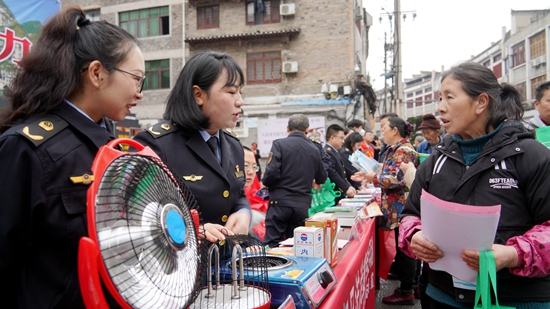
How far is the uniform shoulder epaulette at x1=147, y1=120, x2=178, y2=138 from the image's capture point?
174 cm

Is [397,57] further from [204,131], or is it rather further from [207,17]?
[204,131]

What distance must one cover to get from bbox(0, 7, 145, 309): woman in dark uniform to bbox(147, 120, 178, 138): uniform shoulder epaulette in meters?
0.50

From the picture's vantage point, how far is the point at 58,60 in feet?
3.65

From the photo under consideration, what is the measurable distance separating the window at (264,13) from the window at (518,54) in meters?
23.8

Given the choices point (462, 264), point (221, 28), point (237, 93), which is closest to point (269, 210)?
point (237, 93)

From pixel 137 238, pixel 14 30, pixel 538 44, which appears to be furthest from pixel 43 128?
pixel 538 44

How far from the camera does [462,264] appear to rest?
155cm

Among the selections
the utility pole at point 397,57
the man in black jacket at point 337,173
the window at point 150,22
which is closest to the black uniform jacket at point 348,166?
the man in black jacket at point 337,173

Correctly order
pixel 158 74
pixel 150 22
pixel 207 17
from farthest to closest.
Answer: pixel 150 22 < pixel 158 74 < pixel 207 17

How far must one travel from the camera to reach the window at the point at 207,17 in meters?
16.0

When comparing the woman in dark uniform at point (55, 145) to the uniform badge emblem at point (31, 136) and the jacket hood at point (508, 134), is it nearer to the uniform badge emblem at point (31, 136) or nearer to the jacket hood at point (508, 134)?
the uniform badge emblem at point (31, 136)

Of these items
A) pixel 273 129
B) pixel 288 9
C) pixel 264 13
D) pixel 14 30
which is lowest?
pixel 273 129

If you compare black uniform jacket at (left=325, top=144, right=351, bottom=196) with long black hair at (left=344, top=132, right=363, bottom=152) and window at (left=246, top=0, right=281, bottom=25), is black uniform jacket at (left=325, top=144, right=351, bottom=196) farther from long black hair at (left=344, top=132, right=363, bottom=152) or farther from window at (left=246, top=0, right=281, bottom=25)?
window at (left=246, top=0, right=281, bottom=25)

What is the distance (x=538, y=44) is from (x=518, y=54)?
3.57 metres
